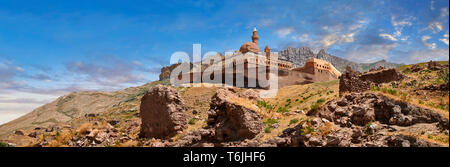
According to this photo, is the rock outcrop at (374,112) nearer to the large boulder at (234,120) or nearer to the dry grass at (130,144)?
the large boulder at (234,120)

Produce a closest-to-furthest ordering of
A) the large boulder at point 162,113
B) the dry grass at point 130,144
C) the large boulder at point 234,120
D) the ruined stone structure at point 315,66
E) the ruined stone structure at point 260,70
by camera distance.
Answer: the large boulder at point 234,120 < the large boulder at point 162,113 < the dry grass at point 130,144 < the ruined stone structure at point 260,70 < the ruined stone structure at point 315,66

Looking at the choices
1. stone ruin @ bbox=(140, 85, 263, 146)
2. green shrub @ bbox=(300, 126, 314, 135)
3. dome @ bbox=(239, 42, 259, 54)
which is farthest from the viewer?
dome @ bbox=(239, 42, 259, 54)

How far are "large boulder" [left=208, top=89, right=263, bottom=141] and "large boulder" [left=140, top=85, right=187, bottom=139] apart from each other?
1.91 m

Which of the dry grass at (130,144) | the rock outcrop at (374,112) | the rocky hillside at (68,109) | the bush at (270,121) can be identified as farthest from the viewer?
the rocky hillside at (68,109)

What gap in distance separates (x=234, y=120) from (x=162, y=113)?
4.15 metres

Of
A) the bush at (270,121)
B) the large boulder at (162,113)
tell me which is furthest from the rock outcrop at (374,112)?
the large boulder at (162,113)

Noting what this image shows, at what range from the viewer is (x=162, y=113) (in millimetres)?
13367

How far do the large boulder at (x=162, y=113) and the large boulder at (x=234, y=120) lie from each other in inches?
75.0

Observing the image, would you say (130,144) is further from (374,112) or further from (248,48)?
(248,48)

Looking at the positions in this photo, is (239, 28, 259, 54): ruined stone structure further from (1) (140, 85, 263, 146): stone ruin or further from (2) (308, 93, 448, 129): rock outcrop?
(2) (308, 93, 448, 129): rock outcrop

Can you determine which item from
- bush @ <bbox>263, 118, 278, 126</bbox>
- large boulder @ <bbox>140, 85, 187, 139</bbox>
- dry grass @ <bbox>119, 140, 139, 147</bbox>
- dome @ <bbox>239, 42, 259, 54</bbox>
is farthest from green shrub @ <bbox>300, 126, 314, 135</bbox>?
dome @ <bbox>239, 42, 259, 54</bbox>

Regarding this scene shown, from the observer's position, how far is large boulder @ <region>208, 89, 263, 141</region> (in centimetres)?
1106

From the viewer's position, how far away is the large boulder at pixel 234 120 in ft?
36.3

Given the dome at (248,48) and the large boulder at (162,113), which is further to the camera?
the dome at (248,48)
